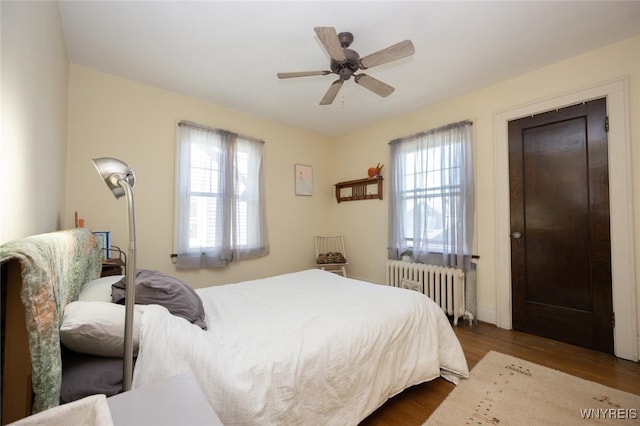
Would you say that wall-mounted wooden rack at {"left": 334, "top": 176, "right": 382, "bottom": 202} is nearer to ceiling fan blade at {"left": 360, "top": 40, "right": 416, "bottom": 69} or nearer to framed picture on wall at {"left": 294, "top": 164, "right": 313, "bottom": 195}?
framed picture on wall at {"left": 294, "top": 164, "right": 313, "bottom": 195}

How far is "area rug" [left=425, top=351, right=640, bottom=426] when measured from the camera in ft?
4.83

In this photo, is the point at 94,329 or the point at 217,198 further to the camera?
the point at 217,198

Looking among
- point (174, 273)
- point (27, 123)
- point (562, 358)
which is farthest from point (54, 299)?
point (562, 358)

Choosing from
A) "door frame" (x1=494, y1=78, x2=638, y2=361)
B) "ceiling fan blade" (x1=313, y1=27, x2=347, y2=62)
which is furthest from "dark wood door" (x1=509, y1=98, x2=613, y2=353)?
"ceiling fan blade" (x1=313, y1=27, x2=347, y2=62)

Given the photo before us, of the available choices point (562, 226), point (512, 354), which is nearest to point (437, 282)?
point (512, 354)

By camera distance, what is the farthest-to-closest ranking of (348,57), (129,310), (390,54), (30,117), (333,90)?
(333,90) < (348,57) < (390,54) < (30,117) < (129,310)

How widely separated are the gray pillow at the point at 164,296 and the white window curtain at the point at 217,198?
1718 mm

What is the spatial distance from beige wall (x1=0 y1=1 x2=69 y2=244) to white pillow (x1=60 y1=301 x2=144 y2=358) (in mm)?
340

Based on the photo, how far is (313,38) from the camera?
6.86ft

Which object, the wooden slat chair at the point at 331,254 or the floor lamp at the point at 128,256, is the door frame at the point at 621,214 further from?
the floor lamp at the point at 128,256

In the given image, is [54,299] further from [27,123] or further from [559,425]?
[559,425]

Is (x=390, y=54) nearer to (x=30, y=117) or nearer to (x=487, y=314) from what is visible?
(x=30, y=117)

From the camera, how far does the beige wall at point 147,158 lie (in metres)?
2.47

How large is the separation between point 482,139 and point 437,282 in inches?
68.7
